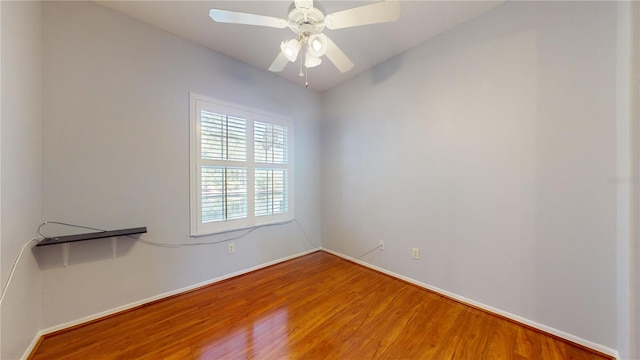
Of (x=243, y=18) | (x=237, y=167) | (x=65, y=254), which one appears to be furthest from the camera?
(x=237, y=167)

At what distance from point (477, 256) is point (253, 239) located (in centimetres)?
248

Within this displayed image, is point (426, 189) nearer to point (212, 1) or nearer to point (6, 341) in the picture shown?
point (212, 1)

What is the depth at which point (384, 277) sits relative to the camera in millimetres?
2691

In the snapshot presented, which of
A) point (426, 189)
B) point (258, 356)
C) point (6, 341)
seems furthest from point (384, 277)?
point (6, 341)

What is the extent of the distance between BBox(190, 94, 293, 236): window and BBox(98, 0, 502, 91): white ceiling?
2.09ft

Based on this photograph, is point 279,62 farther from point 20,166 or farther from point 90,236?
point 90,236

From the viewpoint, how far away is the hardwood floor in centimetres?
153

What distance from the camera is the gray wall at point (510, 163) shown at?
151cm

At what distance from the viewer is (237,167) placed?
2.73 meters

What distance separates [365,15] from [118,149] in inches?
89.7

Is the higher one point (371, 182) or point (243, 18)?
point (243, 18)

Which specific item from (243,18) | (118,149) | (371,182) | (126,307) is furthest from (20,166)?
(371,182)

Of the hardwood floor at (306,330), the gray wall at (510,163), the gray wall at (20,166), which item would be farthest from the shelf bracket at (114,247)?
the gray wall at (510,163)

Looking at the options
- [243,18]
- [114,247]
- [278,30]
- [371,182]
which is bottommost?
[114,247]
